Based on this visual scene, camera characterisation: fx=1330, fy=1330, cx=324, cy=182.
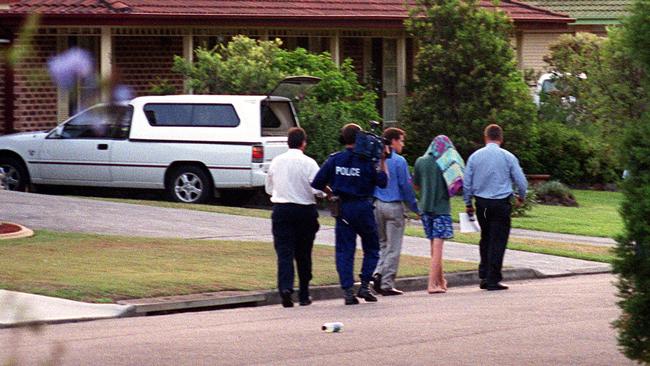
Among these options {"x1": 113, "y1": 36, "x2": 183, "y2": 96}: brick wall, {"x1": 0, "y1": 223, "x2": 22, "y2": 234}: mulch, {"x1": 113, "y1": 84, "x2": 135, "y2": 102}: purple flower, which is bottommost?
{"x1": 0, "y1": 223, "x2": 22, "y2": 234}: mulch

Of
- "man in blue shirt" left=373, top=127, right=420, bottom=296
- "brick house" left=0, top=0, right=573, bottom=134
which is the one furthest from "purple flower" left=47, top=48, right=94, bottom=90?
"brick house" left=0, top=0, right=573, bottom=134

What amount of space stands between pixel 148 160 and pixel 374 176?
9976 mm

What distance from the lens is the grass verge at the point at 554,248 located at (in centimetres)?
1897

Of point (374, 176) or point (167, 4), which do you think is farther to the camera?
point (167, 4)

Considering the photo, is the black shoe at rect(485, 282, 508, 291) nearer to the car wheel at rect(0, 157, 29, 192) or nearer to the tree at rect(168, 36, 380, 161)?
the tree at rect(168, 36, 380, 161)

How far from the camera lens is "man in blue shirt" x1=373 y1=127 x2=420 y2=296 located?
14.5 meters

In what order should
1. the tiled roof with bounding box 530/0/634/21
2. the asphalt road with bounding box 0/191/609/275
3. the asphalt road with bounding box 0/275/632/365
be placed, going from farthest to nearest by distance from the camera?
1. the tiled roof with bounding box 530/0/634/21
2. the asphalt road with bounding box 0/191/609/275
3. the asphalt road with bounding box 0/275/632/365

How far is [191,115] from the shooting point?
2248 cm

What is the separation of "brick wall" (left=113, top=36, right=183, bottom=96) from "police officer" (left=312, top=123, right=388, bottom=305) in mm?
15161

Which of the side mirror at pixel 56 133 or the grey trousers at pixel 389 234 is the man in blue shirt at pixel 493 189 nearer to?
the grey trousers at pixel 389 234

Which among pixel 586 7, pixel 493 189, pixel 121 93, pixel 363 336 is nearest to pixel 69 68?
pixel 121 93

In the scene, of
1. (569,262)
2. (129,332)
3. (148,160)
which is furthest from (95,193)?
(129,332)

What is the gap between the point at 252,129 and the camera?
22.0 metres

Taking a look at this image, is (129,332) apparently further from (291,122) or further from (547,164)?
(547,164)
